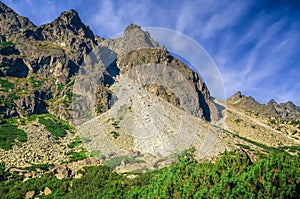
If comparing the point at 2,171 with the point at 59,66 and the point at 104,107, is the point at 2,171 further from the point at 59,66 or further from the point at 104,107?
the point at 59,66

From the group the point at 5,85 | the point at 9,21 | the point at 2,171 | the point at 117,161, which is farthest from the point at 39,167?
the point at 9,21

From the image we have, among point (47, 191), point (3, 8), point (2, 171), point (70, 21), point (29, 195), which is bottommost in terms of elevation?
point (29, 195)

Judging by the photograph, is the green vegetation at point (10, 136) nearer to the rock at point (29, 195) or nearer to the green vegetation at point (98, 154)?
the green vegetation at point (98, 154)

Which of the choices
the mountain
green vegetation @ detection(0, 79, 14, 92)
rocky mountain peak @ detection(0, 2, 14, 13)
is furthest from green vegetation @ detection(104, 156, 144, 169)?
rocky mountain peak @ detection(0, 2, 14, 13)

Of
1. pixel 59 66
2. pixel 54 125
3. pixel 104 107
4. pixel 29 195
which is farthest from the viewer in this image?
pixel 59 66

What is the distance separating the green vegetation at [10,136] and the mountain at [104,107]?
29cm

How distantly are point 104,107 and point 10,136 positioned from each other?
30.4 metres

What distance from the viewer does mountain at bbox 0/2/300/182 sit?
6775 centimetres

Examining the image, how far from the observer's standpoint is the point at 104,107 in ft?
326

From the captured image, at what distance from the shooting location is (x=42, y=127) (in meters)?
107

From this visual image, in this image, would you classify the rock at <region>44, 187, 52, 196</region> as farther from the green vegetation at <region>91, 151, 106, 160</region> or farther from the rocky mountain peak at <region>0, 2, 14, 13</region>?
the rocky mountain peak at <region>0, 2, 14, 13</region>

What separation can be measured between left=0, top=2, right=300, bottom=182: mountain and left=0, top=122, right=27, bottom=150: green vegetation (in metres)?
0.29

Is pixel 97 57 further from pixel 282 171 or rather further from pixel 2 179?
pixel 282 171

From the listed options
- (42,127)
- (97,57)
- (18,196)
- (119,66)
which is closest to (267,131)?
(119,66)
